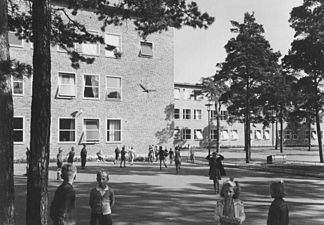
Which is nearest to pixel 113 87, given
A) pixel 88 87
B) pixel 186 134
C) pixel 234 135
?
pixel 88 87

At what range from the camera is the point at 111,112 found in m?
36.6

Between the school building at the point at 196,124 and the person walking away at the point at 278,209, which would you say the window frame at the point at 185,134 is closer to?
the school building at the point at 196,124

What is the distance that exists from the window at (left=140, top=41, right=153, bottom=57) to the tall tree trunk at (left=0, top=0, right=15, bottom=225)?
32428 millimetres

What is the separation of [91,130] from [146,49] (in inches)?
384

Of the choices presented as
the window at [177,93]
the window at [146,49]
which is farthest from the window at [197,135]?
the window at [146,49]

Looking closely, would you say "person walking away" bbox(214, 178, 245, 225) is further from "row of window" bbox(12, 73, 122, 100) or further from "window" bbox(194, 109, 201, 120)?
"window" bbox(194, 109, 201, 120)

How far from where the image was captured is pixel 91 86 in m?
35.9

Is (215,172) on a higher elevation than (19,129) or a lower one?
lower

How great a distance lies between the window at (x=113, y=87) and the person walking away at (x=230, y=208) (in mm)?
31488

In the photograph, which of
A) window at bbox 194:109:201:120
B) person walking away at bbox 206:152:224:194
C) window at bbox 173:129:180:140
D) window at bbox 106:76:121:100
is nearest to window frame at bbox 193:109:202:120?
window at bbox 194:109:201:120

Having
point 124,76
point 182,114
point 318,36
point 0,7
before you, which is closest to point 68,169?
point 0,7

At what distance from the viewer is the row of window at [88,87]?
112ft

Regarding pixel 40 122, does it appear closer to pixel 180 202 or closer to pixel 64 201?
pixel 64 201

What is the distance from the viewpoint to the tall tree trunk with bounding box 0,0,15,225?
6.38m
